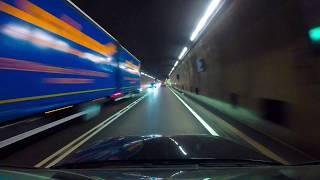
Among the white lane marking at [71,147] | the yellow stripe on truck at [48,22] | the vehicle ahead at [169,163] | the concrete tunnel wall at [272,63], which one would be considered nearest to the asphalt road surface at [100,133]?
the white lane marking at [71,147]

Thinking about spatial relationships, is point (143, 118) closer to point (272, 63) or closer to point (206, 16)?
point (206, 16)

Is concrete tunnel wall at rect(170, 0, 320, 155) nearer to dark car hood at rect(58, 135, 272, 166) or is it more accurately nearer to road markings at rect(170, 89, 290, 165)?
road markings at rect(170, 89, 290, 165)

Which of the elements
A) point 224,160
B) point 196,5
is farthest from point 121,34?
point 224,160

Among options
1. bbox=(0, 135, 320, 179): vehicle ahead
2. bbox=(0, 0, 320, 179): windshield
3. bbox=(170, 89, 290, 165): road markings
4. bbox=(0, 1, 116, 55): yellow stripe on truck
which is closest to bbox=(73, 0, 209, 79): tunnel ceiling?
bbox=(0, 0, 320, 179): windshield

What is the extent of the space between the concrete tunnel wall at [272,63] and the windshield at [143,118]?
31mm

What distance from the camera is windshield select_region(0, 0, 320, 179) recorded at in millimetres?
4449

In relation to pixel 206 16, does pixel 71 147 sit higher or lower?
lower

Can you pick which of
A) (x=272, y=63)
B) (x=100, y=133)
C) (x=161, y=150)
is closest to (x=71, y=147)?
(x=100, y=133)

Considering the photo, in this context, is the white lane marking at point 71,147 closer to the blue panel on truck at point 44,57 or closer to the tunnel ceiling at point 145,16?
the blue panel on truck at point 44,57

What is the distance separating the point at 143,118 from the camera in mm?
19234

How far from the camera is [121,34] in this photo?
97.6 feet

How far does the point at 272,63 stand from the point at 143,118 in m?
7.87

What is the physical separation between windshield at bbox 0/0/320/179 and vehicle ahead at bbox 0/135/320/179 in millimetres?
20

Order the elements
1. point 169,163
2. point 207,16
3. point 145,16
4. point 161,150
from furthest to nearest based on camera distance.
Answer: point 207,16, point 145,16, point 161,150, point 169,163
